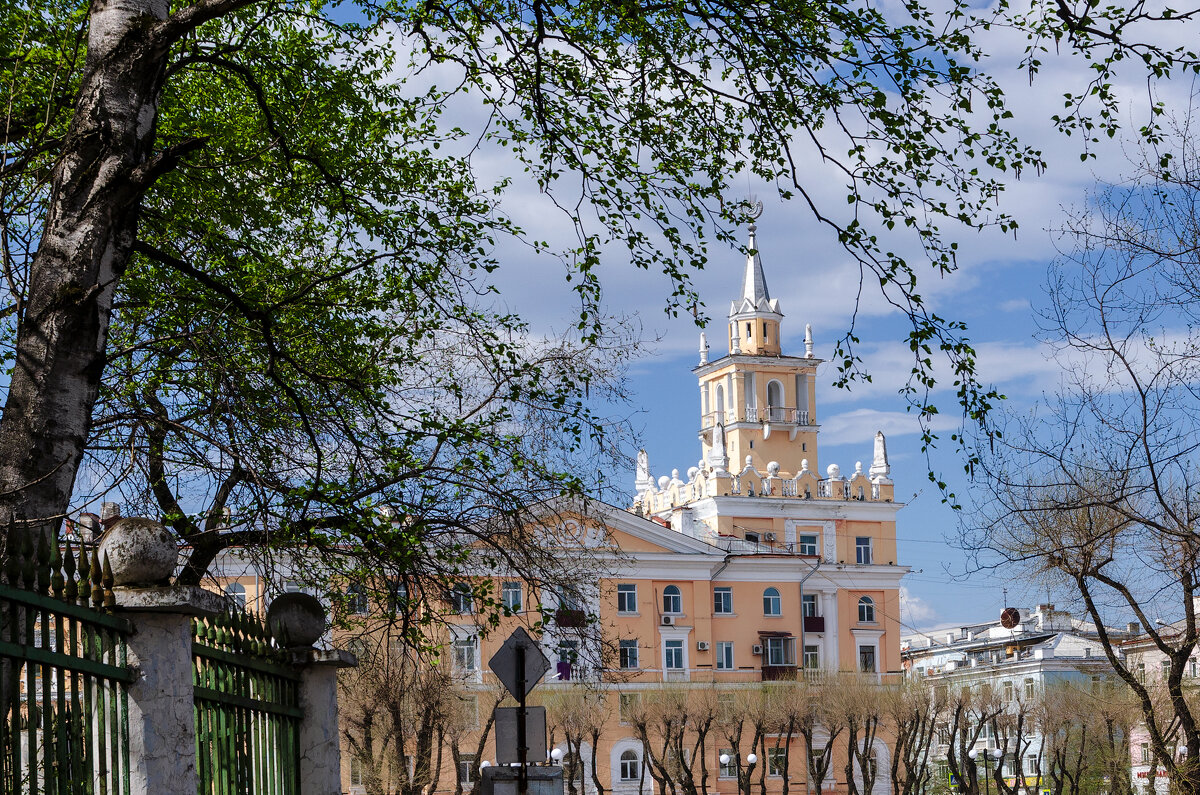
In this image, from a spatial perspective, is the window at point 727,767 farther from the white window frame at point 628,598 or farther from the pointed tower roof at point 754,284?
the pointed tower roof at point 754,284

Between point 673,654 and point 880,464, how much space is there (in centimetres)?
1886

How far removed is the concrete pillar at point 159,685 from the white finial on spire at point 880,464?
67.6m

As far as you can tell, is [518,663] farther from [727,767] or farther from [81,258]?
[727,767]

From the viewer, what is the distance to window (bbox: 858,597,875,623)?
65875 millimetres

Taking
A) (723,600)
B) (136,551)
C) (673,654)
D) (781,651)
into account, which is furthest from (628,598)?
(136,551)

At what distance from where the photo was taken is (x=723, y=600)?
204ft

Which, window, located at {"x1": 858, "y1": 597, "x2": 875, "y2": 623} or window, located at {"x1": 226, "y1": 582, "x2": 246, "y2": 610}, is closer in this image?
window, located at {"x1": 226, "y1": 582, "x2": 246, "y2": 610}

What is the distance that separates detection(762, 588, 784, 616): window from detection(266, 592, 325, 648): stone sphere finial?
188 ft

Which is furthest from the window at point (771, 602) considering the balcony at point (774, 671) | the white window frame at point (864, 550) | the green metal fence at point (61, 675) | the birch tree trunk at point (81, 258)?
the green metal fence at point (61, 675)

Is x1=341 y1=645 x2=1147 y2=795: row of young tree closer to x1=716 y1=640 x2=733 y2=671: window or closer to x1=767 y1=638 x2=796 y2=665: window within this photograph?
x1=716 y1=640 x2=733 y2=671: window

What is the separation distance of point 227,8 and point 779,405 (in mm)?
73629

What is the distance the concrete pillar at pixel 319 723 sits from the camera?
22.1ft

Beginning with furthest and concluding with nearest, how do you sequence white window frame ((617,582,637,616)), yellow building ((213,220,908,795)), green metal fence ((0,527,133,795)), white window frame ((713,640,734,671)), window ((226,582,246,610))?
white window frame ((713,640,734,671)), white window frame ((617,582,637,616)), yellow building ((213,220,908,795)), window ((226,582,246,610)), green metal fence ((0,527,133,795))

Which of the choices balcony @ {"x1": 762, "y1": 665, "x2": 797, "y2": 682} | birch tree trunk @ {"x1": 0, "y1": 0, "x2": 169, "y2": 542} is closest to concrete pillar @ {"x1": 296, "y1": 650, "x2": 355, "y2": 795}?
birch tree trunk @ {"x1": 0, "y1": 0, "x2": 169, "y2": 542}
